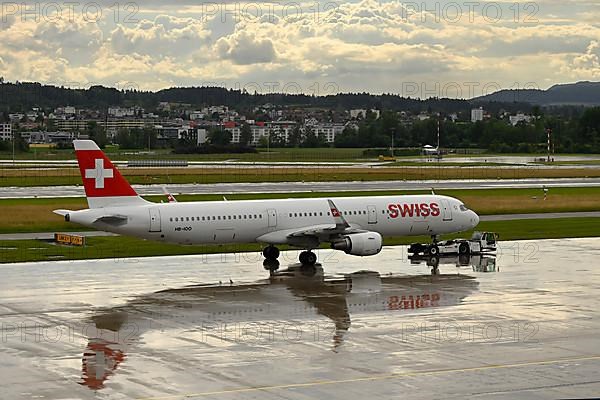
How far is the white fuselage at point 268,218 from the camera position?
54344 millimetres

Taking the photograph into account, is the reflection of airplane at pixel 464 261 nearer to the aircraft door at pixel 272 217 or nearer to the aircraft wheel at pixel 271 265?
the aircraft wheel at pixel 271 265

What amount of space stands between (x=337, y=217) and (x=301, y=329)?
60.9 feet

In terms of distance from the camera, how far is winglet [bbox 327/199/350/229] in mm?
55469

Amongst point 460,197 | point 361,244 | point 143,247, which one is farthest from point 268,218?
point 460,197

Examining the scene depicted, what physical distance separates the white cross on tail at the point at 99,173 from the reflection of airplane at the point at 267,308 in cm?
847

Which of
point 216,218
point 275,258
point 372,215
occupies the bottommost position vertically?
point 275,258

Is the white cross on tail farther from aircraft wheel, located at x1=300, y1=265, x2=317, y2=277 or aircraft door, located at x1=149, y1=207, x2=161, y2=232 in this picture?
aircraft wheel, located at x1=300, y1=265, x2=317, y2=277

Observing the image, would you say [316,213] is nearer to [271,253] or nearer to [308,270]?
[271,253]

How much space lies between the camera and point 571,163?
187 meters

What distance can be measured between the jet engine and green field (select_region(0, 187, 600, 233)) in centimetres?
2695

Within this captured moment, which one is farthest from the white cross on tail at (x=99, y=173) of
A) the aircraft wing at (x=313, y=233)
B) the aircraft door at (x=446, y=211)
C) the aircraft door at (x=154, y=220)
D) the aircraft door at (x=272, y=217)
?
the aircraft door at (x=446, y=211)

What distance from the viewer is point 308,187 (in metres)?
117

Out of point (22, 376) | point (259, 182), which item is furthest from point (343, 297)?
point (259, 182)

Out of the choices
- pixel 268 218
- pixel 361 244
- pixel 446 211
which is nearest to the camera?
pixel 361 244
